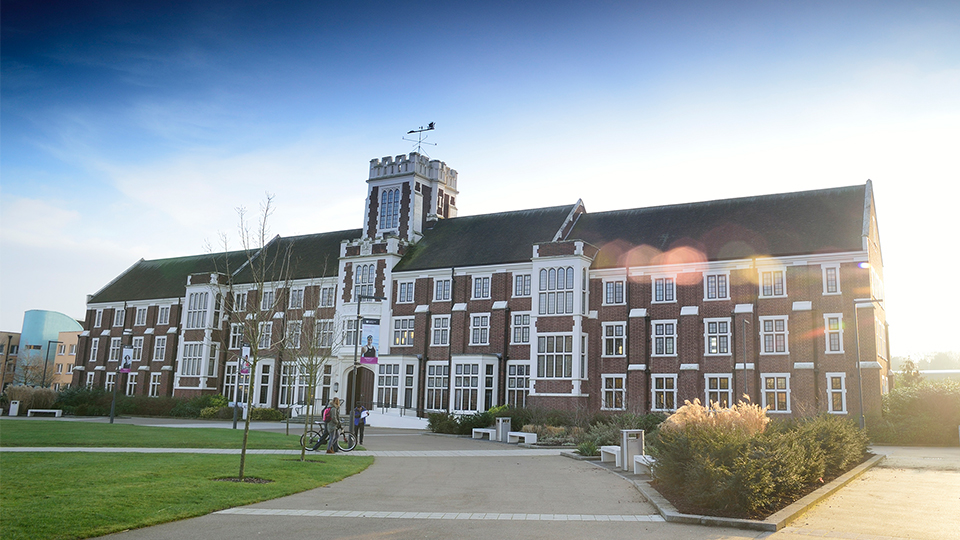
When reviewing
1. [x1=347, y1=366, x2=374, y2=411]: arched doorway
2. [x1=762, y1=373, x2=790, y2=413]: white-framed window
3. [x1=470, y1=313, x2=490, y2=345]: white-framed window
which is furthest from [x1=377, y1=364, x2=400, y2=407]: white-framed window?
[x1=762, y1=373, x2=790, y2=413]: white-framed window

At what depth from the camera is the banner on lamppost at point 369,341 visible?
41169 millimetres

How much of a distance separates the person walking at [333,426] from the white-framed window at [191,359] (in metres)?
31.5

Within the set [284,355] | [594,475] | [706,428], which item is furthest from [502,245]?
[706,428]

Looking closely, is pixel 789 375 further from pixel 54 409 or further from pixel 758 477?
pixel 54 409

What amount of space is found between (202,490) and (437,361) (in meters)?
28.6

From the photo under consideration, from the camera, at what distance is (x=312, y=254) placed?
51219 mm

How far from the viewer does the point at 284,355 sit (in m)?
45.7

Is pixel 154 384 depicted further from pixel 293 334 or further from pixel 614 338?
pixel 614 338

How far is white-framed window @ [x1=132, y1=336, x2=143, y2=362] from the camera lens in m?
55.4

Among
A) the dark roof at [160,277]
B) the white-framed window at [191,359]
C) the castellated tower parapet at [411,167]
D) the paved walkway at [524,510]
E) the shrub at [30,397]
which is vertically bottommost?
the paved walkway at [524,510]

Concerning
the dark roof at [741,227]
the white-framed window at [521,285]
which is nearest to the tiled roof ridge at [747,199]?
the dark roof at [741,227]

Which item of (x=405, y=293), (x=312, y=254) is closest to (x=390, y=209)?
(x=312, y=254)

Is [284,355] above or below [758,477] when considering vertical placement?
above

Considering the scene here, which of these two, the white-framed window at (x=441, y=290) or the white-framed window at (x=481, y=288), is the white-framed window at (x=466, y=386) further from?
the white-framed window at (x=441, y=290)
